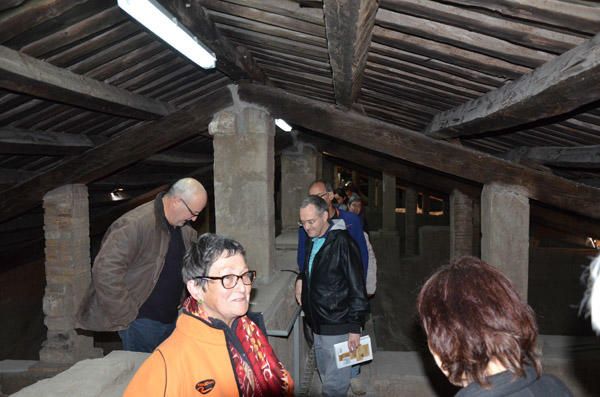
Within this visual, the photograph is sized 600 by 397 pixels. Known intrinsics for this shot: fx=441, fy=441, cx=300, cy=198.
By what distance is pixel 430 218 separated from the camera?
1653 centimetres

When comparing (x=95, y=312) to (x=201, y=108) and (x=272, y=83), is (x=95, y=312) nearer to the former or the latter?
(x=201, y=108)

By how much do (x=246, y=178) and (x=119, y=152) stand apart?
1.70 meters

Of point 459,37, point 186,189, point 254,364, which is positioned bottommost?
point 254,364

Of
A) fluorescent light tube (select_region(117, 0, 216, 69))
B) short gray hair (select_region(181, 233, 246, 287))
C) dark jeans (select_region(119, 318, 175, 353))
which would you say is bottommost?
dark jeans (select_region(119, 318, 175, 353))

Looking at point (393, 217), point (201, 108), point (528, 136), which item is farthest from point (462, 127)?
point (393, 217)

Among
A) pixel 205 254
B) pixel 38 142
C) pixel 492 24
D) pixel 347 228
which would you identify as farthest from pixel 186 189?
pixel 38 142

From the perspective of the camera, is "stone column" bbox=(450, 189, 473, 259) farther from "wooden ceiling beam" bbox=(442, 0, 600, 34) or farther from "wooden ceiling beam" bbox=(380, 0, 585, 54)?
"wooden ceiling beam" bbox=(442, 0, 600, 34)

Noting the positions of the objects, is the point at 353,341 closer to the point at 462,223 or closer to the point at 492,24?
the point at 492,24

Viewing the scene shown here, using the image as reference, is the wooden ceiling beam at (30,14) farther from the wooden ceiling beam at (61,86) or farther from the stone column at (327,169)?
the stone column at (327,169)

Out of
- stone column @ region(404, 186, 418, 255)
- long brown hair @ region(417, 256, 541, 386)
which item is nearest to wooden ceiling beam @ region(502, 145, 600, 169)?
long brown hair @ region(417, 256, 541, 386)

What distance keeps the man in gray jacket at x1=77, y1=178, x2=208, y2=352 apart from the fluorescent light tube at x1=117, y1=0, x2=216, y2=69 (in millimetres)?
914

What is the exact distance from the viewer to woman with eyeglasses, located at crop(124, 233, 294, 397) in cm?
166

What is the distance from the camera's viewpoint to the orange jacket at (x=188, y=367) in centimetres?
162

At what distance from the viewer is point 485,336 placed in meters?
1.29
